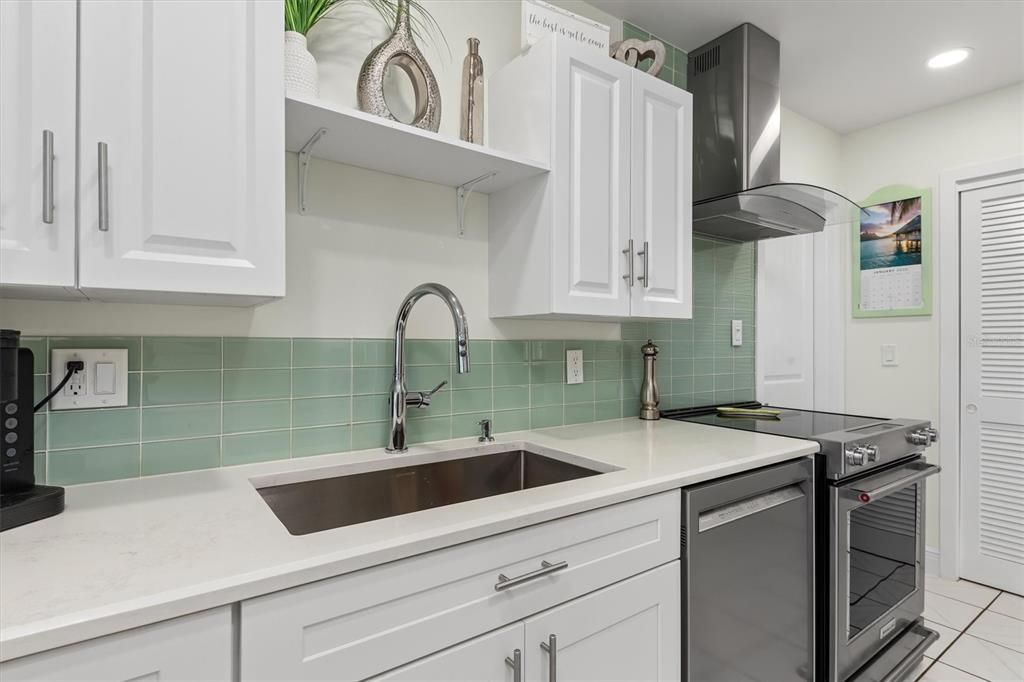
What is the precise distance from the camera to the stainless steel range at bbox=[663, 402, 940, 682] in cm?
163

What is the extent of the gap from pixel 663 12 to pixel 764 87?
0.52 meters

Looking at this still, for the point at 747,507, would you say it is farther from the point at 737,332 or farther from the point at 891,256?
the point at 891,256

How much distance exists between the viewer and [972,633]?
2254 millimetres

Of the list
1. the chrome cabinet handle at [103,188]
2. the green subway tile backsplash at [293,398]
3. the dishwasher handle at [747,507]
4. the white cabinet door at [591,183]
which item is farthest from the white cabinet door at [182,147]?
the dishwasher handle at [747,507]

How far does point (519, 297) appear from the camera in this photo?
162 centimetres

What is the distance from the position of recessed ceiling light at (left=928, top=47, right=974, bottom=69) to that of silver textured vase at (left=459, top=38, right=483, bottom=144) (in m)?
→ 2.20

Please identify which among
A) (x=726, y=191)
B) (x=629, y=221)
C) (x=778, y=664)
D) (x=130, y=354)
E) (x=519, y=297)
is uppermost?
(x=726, y=191)

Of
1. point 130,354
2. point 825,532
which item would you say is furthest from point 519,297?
point 825,532

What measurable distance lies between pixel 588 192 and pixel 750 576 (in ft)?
3.79

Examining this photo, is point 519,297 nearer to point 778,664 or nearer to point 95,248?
point 95,248

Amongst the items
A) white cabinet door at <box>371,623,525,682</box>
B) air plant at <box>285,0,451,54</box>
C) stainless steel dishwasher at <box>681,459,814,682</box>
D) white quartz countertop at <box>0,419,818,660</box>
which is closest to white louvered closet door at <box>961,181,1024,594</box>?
stainless steel dishwasher at <box>681,459,814,682</box>

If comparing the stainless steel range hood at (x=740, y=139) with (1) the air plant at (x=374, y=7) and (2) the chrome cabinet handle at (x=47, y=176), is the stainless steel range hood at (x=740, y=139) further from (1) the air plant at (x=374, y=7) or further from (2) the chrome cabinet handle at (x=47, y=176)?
(2) the chrome cabinet handle at (x=47, y=176)

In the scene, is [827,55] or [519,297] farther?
[827,55]

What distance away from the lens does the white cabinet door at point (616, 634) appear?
3.37ft
